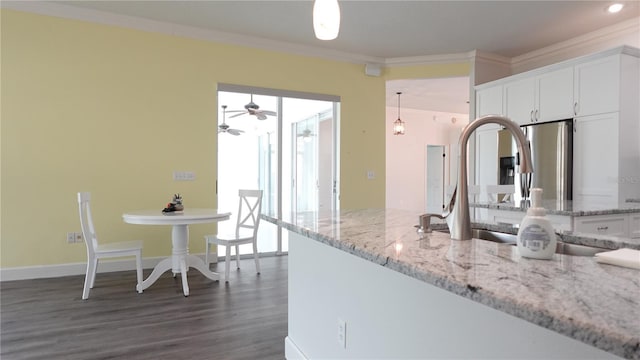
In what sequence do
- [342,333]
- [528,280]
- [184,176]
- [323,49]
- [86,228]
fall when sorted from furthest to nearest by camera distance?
[323,49], [184,176], [86,228], [342,333], [528,280]

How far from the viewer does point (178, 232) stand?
3.54 meters

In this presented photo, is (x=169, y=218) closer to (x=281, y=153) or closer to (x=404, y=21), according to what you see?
(x=281, y=153)

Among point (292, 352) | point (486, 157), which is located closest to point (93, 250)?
point (292, 352)

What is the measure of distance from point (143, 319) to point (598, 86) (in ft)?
14.7

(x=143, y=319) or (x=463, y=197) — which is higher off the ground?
(x=463, y=197)

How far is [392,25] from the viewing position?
13.9 ft

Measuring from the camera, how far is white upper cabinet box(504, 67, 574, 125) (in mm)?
3990

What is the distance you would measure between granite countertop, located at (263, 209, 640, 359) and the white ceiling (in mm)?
3140

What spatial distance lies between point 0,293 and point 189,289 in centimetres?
159

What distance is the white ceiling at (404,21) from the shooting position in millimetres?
3746

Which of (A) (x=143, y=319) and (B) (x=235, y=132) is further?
(B) (x=235, y=132)

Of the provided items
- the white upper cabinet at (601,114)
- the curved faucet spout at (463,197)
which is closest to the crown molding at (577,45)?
the white upper cabinet at (601,114)

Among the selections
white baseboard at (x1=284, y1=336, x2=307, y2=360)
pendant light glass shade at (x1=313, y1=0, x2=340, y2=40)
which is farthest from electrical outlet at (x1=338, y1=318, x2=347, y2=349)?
pendant light glass shade at (x1=313, y1=0, x2=340, y2=40)

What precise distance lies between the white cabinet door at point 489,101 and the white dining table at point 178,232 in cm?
354
